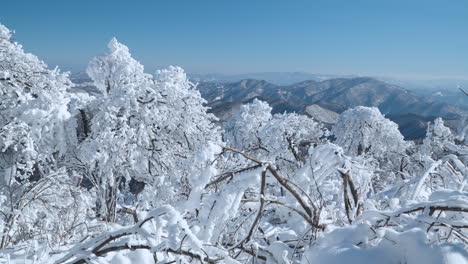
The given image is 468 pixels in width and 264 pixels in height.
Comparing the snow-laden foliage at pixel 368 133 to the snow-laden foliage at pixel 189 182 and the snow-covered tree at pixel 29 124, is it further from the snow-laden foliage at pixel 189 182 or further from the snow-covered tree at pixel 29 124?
the snow-covered tree at pixel 29 124

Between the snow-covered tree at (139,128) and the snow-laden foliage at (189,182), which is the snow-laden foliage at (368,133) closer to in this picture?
the snow-laden foliage at (189,182)

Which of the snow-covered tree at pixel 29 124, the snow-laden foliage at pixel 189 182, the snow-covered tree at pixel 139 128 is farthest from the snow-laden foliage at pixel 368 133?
the snow-covered tree at pixel 29 124

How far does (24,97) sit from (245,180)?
32.7 ft

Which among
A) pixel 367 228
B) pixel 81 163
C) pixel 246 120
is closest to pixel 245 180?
pixel 367 228

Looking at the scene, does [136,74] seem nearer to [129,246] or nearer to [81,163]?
[81,163]

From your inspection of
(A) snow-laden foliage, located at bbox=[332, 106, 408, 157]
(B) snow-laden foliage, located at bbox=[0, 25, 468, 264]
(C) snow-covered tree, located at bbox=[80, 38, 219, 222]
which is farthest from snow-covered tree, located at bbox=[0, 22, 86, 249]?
(A) snow-laden foliage, located at bbox=[332, 106, 408, 157]

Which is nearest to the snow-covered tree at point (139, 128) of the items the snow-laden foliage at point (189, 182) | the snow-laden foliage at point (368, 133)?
the snow-laden foliage at point (189, 182)

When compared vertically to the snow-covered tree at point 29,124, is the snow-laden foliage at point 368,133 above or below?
below

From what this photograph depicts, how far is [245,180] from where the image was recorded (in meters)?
1.07

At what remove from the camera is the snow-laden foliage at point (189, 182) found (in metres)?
0.90

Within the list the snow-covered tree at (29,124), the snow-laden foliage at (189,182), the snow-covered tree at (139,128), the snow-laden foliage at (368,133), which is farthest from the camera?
the snow-laden foliage at (368,133)

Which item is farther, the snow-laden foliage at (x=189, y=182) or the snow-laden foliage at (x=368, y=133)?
the snow-laden foliage at (x=368, y=133)

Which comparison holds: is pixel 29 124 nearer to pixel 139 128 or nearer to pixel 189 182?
pixel 139 128

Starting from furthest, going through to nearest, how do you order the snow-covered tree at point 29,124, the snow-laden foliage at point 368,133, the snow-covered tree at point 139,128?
the snow-laden foliage at point 368,133, the snow-covered tree at point 139,128, the snow-covered tree at point 29,124
